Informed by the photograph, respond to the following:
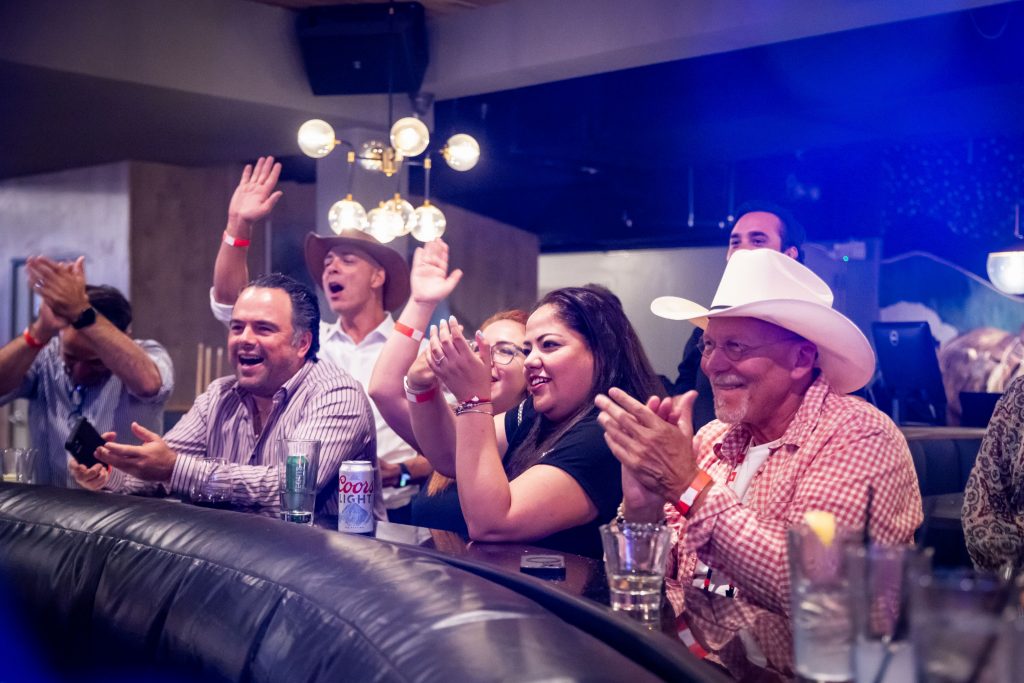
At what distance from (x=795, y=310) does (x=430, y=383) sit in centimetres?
101

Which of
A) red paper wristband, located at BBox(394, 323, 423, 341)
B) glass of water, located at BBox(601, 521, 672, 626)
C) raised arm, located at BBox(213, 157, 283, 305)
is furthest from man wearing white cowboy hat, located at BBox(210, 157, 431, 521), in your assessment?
glass of water, located at BBox(601, 521, 672, 626)

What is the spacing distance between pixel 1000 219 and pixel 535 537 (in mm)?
7796

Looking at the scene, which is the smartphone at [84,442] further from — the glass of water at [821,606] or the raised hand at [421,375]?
the glass of water at [821,606]

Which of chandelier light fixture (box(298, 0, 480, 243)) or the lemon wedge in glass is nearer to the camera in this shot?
the lemon wedge in glass

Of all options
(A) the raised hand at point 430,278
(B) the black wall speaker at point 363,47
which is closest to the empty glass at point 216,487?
(A) the raised hand at point 430,278

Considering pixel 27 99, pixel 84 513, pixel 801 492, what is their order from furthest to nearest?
pixel 27 99 → pixel 84 513 → pixel 801 492

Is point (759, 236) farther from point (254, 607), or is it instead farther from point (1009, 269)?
point (1009, 269)

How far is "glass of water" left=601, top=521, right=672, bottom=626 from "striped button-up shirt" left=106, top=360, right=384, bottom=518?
1.11m

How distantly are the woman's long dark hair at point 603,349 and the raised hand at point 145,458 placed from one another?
0.81 meters

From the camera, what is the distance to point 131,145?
24.8ft

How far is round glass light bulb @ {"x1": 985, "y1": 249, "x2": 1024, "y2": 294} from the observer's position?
274 inches

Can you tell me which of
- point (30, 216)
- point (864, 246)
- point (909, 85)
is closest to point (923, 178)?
point (864, 246)

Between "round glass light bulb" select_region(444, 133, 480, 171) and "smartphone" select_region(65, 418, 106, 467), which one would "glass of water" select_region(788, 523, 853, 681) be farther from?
"round glass light bulb" select_region(444, 133, 480, 171)

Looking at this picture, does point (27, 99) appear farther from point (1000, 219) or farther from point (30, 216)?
point (1000, 219)
